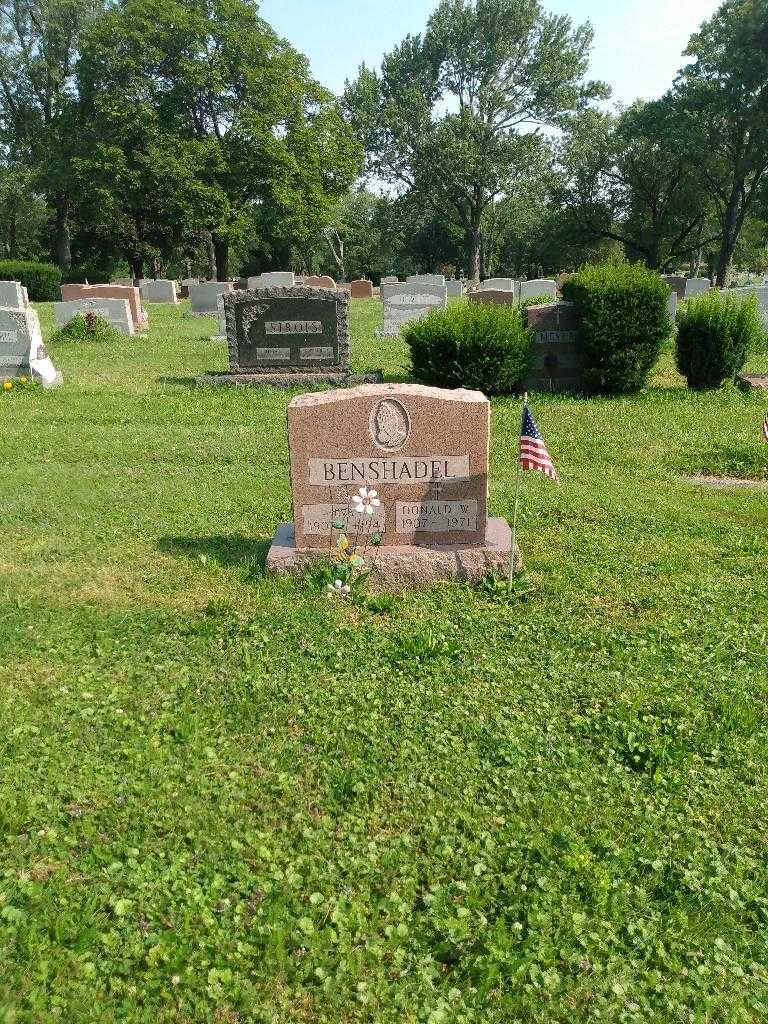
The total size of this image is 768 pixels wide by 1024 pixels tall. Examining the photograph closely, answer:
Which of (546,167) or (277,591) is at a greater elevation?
(546,167)

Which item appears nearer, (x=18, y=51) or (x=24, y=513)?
(x=24, y=513)

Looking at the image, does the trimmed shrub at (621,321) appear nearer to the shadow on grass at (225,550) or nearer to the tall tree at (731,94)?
the shadow on grass at (225,550)

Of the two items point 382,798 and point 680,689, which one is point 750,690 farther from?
point 382,798

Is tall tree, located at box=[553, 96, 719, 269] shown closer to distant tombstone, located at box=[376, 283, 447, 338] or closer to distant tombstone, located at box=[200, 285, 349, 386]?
distant tombstone, located at box=[376, 283, 447, 338]

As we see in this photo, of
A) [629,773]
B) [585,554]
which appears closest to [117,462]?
[585,554]

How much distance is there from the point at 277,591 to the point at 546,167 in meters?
42.9

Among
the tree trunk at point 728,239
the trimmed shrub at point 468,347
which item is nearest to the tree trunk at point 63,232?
the tree trunk at point 728,239

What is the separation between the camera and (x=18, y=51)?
38.9 metres

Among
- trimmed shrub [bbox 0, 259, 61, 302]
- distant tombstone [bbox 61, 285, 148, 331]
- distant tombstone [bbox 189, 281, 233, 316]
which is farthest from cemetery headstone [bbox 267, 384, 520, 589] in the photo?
trimmed shrub [bbox 0, 259, 61, 302]

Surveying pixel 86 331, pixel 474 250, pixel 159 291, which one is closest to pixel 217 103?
pixel 159 291

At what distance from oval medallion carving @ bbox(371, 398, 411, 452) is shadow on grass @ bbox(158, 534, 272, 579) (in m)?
1.22

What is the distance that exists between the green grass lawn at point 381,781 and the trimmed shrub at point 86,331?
1269cm

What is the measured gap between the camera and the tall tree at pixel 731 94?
1234 inches

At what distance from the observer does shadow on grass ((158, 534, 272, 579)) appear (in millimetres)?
5230
